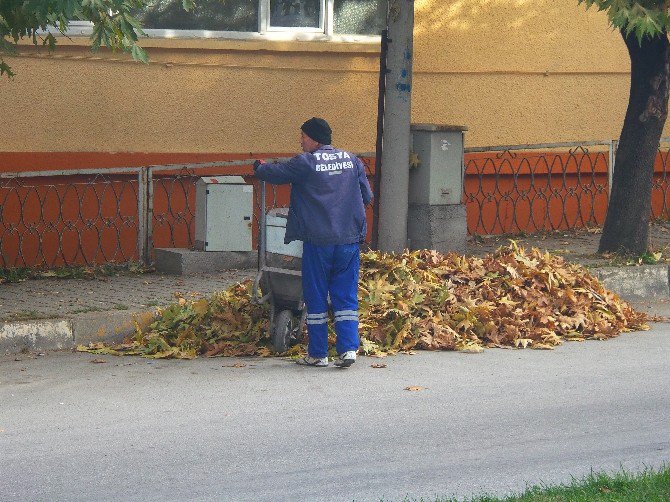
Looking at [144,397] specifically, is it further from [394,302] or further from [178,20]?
[178,20]

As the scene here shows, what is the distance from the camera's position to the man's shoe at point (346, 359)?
8.34 meters

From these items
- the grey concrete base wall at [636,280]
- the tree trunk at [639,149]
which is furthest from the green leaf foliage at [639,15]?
the grey concrete base wall at [636,280]

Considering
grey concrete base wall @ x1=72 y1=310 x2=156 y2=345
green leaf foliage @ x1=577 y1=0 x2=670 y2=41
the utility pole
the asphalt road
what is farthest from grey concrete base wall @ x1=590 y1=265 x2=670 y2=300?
grey concrete base wall @ x1=72 y1=310 x2=156 y2=345

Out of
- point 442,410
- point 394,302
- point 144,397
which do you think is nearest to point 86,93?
point 394,302

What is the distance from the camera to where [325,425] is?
6.75 meters

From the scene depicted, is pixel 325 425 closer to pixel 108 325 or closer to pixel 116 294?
pixel 108 325

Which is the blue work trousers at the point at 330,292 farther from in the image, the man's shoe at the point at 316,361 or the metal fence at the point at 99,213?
the metal fence at the point at 99,213

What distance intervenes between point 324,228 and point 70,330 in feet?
7.33

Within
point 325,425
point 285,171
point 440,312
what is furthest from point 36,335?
point 325,425

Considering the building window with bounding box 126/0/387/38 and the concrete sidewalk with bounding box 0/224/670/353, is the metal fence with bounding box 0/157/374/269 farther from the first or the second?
the building window with bounding box 126/0/387/38

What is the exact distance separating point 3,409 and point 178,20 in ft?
23.2

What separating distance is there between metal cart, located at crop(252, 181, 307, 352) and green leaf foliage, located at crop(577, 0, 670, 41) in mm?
3503

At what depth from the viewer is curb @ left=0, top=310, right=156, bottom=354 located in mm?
9016

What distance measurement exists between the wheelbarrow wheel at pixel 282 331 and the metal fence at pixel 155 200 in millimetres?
3870
